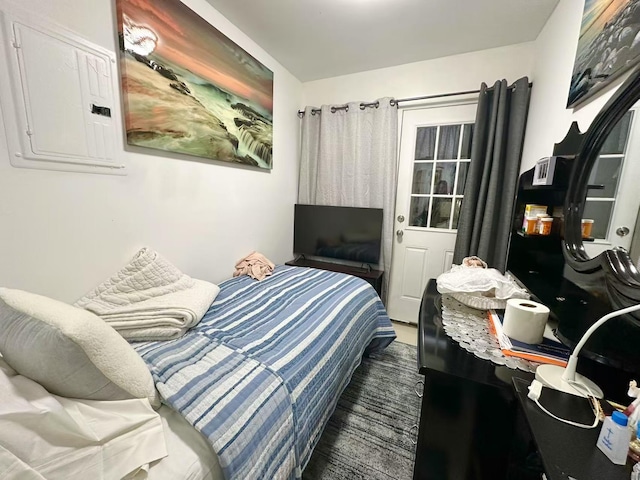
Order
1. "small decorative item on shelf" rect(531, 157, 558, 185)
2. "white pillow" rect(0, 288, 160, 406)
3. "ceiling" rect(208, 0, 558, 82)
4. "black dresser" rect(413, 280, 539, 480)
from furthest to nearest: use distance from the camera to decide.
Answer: "ceiling" rect(208, 0, 558, 82), "small decorative item on shelf" rect(531, 157, 558, 185), "black dresser" rect(413, 280, 539, 480), "white pillow" rect(0, 288, 160, 406)

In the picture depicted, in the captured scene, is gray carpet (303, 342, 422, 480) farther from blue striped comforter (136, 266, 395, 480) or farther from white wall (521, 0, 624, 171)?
white wall (521, 0, 624, 171)

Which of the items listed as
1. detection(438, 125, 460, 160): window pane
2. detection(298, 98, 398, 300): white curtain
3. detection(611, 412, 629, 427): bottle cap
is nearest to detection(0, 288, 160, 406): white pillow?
detection(611, 412, 629, 427): bottle cap

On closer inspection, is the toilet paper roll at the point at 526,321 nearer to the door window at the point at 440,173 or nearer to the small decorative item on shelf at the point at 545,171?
the small decorative item on shelf at the point at 545,171

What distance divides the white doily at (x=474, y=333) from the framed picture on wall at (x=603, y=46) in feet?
3.34

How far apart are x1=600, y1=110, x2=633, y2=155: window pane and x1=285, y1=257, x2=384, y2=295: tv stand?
6.06 ft

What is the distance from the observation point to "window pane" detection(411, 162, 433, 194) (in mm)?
2592

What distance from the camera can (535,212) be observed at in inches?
52.6

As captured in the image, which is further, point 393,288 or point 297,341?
point 393,288

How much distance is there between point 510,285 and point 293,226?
224 cm

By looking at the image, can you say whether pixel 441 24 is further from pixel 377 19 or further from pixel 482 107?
pixel 482 107

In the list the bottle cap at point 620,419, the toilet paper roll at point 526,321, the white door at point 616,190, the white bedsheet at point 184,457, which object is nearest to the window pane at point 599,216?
the white door at point 616,190

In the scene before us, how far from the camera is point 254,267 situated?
7.28 feet

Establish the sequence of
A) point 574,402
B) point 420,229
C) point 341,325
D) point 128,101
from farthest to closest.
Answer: point 420,229
point 341,325
point 128,101
point 574,402

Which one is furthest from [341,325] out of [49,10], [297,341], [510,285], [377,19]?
[377,19]
